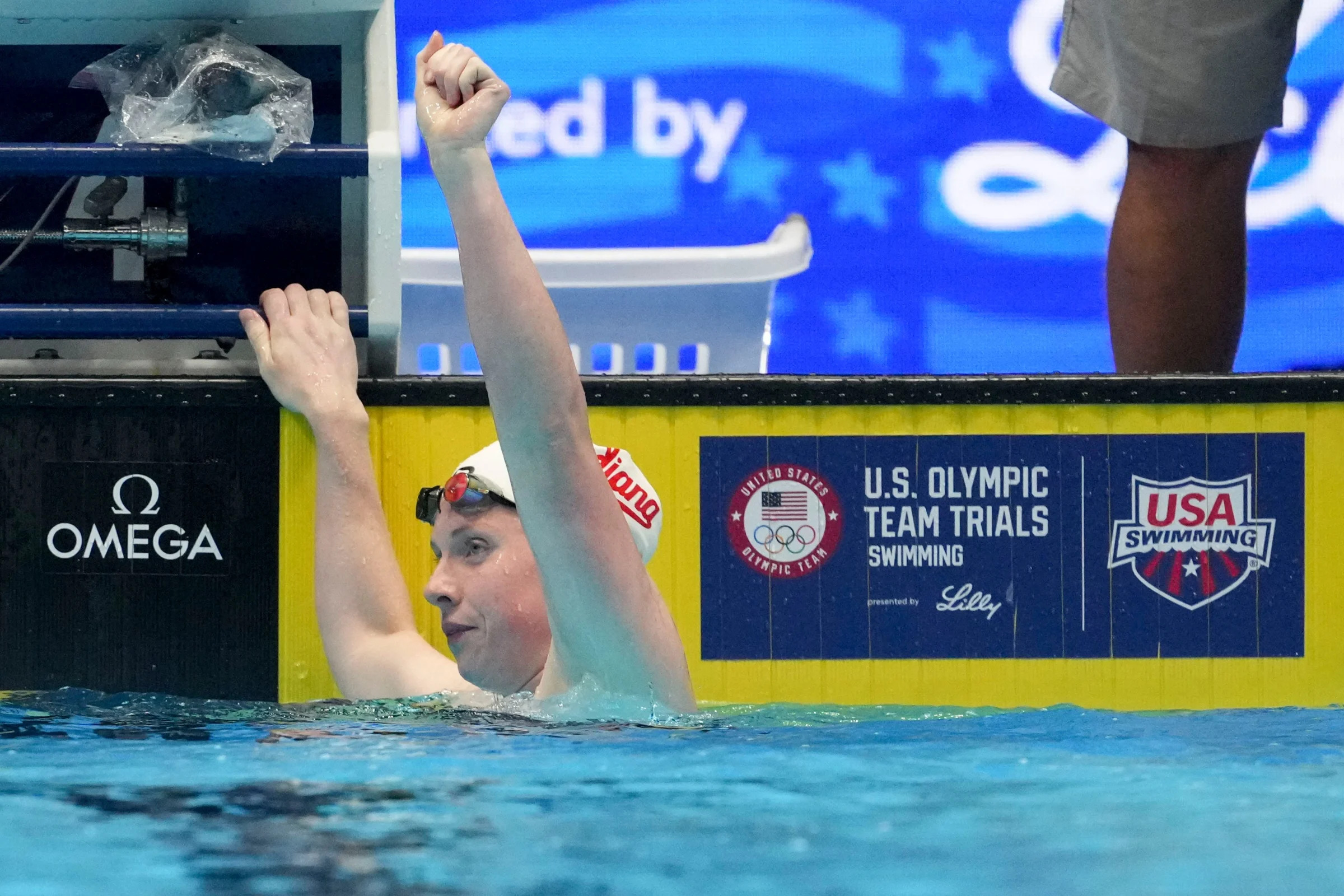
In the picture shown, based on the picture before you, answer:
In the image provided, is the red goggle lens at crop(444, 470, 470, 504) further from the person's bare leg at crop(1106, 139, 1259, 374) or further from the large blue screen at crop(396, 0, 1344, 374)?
the large blue screen at crop(396, 0, 1344, 374)

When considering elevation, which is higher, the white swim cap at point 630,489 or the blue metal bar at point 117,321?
the blue metal bar at point 117,321

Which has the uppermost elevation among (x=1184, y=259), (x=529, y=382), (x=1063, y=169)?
(x=1063, y=169)

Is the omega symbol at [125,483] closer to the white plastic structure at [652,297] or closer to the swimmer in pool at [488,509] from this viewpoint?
the swimmer in pool at [488,509]

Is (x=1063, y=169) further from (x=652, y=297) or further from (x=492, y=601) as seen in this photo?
(x=492, y=601)

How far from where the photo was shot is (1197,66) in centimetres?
301

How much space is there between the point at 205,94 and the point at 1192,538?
75.9 inches

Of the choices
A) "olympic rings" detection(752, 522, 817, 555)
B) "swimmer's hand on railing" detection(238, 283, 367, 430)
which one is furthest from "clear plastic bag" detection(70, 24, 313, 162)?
"olympic rings" detection(752, 522, 817, 555)

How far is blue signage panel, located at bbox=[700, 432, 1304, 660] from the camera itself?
283 cm

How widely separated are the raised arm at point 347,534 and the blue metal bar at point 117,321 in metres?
0.07

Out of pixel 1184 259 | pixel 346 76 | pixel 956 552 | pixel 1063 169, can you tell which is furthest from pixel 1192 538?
pixel 1063 169

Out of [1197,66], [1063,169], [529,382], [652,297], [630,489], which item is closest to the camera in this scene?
[529,382]

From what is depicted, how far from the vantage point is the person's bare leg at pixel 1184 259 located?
3.09 meters

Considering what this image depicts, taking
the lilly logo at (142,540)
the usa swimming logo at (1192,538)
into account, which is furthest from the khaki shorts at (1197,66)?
the lilly logo at (142,540)

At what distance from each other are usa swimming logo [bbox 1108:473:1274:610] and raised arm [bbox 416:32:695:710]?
1100 mm
